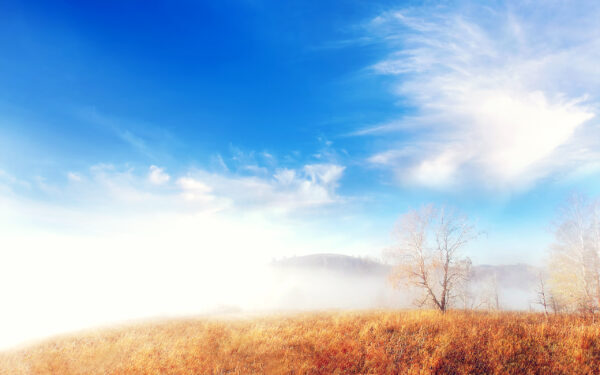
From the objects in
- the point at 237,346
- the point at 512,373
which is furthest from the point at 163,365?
the point at 512,373

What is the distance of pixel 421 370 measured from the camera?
308 inches

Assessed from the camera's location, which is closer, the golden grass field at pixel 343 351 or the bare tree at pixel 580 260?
the golden grass field at pixel 343 351

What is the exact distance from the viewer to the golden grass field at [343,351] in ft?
26.6

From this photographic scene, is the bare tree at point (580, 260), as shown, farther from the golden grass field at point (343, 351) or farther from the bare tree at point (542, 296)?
the golden grass field at point (343, 351)

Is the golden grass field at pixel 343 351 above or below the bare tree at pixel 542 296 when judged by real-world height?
below

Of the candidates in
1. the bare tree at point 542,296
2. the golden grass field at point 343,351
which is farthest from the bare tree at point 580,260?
the golden grass field at point 343,351

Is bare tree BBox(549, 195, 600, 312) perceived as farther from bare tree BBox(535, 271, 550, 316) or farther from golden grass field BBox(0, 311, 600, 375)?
golden grass field BBox(0, 311, 600, 375)

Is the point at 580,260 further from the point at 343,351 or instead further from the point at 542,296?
the point at 343,351

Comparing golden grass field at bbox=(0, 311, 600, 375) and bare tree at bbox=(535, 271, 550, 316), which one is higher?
bare tree at bbox=(535, 271, 550, 316)

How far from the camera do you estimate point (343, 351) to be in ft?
31.5

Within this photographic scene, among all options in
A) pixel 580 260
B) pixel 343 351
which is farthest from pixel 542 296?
pixel 343 351

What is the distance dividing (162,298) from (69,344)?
2062 inches

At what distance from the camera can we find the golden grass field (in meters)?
8.09

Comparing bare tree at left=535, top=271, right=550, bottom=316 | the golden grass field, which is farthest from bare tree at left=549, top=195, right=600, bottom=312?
the golden grass field
